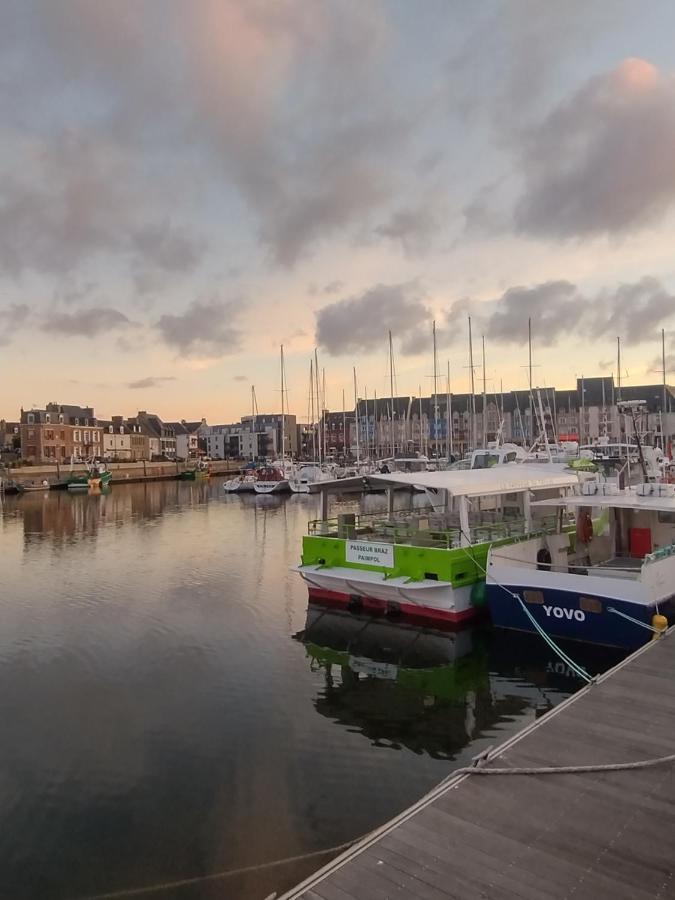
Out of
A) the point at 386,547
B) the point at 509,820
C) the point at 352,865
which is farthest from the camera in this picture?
the point at 386,547

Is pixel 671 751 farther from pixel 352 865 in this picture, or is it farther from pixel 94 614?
pixel 94 614

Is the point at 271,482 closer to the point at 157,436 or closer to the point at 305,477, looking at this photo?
the point at 305,477

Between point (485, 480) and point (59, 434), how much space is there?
117 m

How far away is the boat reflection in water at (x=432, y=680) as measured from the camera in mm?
12523

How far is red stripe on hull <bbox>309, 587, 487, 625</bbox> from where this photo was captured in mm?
18953

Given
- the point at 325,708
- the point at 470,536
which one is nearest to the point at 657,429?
the point at 470,536

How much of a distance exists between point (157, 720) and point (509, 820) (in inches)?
338

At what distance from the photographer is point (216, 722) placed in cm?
1297

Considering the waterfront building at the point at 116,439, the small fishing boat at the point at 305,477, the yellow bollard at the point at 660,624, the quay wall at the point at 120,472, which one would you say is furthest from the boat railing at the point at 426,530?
the waterfront building at the point at 116,439

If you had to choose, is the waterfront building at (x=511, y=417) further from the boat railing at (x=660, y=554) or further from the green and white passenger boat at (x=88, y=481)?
the boat railing at (x=660, y=554)

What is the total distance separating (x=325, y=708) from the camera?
13711 mm

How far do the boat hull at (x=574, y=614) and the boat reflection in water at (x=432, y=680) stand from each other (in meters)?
0.50

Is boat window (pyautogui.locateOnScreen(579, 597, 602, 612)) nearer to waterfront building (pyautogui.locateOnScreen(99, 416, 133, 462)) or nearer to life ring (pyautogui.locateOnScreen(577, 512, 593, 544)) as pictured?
life ring (pyautogui.locateOnScreen(577, 512, 593, 544))

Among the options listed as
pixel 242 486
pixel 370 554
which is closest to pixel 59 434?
pixel 242 486
